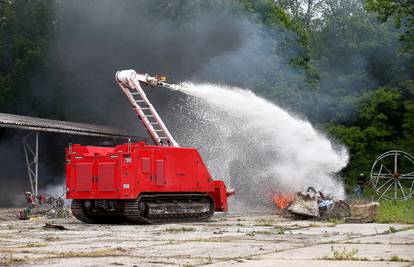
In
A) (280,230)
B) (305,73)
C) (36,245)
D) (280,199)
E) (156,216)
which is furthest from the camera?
(305,73)

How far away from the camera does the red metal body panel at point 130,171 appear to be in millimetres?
19703

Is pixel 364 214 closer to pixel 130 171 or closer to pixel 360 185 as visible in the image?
pixel 130 171

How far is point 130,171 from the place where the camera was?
64.5 ft

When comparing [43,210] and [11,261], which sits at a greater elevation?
[43,210]

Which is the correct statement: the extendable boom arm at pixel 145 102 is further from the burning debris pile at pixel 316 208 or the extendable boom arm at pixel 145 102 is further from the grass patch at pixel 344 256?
the grass patch at pixel 344 256

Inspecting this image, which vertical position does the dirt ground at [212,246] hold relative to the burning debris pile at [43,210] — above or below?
below

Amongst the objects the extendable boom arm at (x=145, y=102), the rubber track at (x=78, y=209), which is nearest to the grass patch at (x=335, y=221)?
the extendable boom arm at (x=145, y=102)

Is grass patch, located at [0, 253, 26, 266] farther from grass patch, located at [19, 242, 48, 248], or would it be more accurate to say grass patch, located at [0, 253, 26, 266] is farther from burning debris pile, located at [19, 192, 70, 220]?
burning debris pile, located at [19, 192, 70, 220]

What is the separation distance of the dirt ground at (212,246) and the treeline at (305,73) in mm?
23571

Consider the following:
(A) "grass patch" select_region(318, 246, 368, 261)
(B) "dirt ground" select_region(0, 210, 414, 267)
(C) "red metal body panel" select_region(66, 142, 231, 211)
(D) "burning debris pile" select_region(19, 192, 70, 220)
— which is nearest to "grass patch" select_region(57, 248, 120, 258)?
(B) "dirt ground" select_region(0, 210, 414, 267)

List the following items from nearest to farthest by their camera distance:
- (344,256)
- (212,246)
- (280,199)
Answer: (344,256)
(212,246)
(280,199)

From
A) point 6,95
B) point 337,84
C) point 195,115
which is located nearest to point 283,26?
point 337,84

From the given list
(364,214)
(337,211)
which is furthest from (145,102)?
(364,214)

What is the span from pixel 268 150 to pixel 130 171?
352 inches
